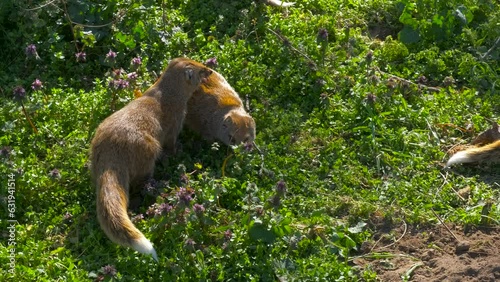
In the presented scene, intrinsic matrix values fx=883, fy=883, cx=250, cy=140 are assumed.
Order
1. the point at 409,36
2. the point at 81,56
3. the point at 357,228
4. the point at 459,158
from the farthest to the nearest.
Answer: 1. the point at 409,36
2. the point at 81,56
3. the point at 459,158
4. the point at 357,228

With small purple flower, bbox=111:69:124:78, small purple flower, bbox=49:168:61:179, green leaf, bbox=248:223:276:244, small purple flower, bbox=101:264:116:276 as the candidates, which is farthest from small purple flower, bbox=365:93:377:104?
small purple flower, bbox=101:264:116:276

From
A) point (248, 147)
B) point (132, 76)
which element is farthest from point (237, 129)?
point (132, 76)

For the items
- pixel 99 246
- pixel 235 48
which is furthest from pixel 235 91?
pixel 99 246

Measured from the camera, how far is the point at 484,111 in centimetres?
745

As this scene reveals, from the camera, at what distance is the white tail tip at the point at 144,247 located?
5.48 m

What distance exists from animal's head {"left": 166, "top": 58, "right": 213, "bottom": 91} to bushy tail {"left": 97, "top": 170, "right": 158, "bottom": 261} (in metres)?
1.32

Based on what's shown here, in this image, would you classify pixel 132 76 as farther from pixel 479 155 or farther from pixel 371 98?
pixel 479 155

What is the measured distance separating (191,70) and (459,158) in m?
2.20

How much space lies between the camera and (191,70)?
7.07 meters

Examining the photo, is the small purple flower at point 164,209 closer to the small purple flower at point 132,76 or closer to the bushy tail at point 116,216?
the bushy tail at point 116,216

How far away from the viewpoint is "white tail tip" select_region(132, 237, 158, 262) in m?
5.48

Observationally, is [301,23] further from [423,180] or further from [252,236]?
[252,236]

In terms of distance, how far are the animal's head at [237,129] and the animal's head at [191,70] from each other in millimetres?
375

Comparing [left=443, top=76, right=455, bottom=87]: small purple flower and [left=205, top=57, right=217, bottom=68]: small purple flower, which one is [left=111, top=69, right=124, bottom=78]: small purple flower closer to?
[left=205, top=57, right=217, bottom=68]: small purple flower
